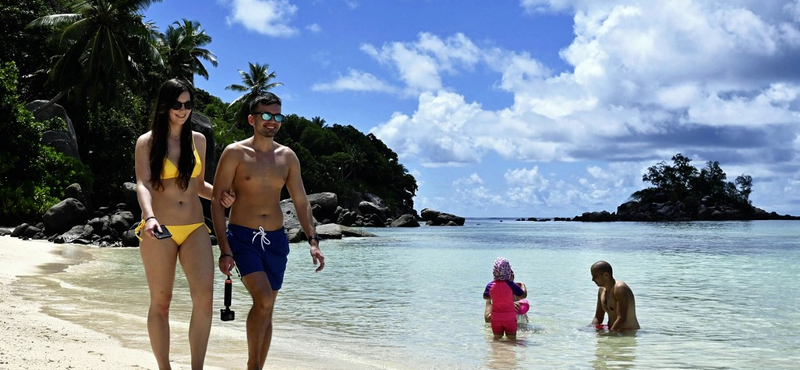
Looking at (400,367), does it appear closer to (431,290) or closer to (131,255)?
(431,290)

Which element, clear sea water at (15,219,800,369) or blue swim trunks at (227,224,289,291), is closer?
blue swim trunks at (227,224,289,291)

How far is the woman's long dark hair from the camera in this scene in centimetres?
406

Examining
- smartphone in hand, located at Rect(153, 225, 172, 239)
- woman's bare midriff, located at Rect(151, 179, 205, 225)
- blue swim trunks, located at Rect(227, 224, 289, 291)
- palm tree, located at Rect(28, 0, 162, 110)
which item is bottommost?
blue swim trunks, located at Rect(227, 224, 289, 291)

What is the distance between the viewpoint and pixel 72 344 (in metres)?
5.80

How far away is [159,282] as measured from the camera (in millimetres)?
4055

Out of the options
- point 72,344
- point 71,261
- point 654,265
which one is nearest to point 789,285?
point 654,265

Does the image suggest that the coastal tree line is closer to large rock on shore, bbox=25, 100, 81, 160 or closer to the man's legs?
large rock on shore, bbox=25, 100, 81, 160

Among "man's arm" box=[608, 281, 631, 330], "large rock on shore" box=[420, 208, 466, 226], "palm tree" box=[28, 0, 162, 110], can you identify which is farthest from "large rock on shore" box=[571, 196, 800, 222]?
"man's arm" box=[608, 281, 631, 330]

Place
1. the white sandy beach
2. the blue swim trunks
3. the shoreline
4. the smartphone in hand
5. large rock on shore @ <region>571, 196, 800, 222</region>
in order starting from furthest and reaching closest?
large rock on shore @ <region>571, 196, 800, 222</region>, the white sandy beach, the shoreline, the blue swim trunks, the smartphone in hand

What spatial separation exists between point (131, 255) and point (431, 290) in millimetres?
10868

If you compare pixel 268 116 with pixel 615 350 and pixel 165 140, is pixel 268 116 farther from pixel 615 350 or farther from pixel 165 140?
pixel 615 350

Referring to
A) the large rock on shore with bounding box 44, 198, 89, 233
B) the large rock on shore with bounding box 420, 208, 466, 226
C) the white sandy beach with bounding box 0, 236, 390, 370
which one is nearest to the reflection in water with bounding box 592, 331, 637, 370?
the white sandy beach with bounding box 0, 236, 390, 370

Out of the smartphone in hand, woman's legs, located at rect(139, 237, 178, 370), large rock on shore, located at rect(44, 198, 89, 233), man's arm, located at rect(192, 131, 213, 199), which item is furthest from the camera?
large rock on shore, located at rect(44, 198, 89, 233)

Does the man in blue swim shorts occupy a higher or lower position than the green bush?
lower
